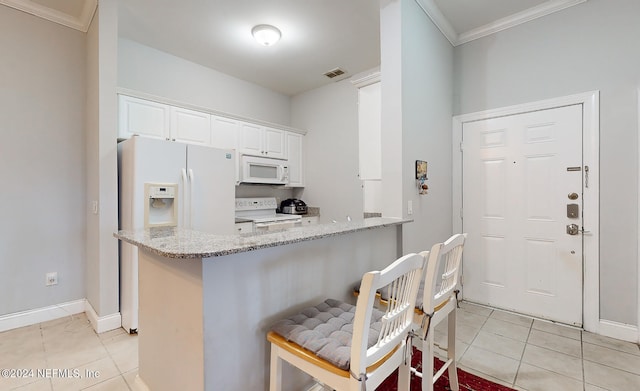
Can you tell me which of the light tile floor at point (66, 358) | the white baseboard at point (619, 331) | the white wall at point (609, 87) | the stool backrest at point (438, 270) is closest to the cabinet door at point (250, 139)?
the light tile floor at point (66, 358)

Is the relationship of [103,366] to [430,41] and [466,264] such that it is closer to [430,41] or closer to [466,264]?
[466,264]

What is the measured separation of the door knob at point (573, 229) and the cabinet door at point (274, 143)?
353cm

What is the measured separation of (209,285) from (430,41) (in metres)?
2.86

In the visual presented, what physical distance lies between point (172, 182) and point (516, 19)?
366 centimetres

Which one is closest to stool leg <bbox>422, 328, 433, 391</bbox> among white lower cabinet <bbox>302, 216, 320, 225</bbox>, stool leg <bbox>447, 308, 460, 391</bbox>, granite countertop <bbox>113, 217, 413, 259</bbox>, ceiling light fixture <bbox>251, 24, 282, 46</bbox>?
stool leg <bbox>447, 308, 460, 391</bbox>

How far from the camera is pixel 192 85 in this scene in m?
3.79

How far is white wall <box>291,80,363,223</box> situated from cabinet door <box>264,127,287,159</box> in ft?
1.57

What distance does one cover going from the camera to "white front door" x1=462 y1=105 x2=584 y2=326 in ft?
8.53

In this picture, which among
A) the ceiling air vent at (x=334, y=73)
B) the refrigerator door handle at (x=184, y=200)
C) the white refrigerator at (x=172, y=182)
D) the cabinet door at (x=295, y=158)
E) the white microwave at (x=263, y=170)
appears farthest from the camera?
the cabinet door at (x=295, y=158)

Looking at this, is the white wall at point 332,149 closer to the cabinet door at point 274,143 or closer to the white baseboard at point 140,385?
the cabinet door at point 274,143

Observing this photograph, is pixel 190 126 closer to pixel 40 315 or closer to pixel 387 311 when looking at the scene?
pixel 40 315

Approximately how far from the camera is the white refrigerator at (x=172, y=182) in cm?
242

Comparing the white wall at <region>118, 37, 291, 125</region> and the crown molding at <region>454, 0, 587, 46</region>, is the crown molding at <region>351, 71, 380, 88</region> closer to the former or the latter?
the crown molding at <region>454, 0, 587, 46</region>

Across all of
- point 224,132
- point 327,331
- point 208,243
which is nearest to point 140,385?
point 208,243
